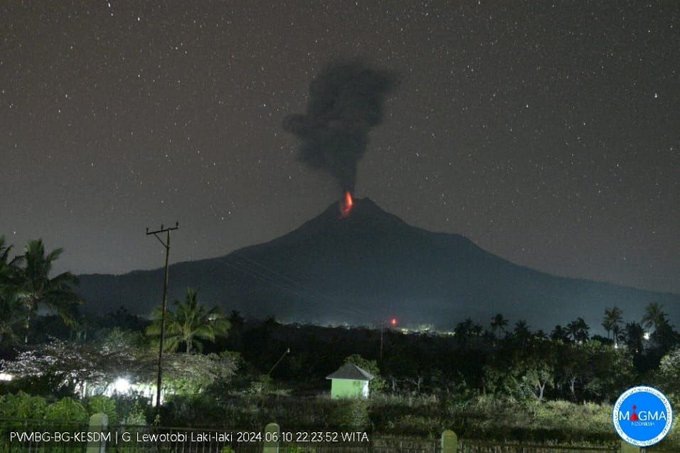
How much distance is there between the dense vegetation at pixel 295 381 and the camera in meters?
27.5

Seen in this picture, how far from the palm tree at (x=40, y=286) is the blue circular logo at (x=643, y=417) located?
1606 inches

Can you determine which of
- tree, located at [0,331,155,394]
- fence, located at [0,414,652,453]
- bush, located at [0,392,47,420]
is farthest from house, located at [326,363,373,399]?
bush, located at [0,392,47,420]

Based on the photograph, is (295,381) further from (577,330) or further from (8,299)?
(577,330)

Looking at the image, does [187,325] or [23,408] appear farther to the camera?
[187,325]

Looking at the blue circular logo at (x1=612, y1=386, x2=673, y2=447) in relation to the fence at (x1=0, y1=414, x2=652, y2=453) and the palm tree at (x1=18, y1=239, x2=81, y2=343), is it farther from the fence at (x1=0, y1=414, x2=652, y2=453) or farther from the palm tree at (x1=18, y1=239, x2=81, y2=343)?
the palm tree at (x1=18, y1=239, x2=81, y2=343)

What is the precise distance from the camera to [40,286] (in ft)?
145

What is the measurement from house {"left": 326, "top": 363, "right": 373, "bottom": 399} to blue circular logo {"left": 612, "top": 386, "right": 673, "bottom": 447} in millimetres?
30367

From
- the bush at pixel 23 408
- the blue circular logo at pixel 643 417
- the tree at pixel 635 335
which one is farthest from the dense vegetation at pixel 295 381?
the tree at pixel 635 335

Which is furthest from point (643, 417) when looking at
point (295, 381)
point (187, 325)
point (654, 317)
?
point (654, 317)

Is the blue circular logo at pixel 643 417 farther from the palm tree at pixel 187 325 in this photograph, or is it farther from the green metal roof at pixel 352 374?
the palm tree at pixel 187 325

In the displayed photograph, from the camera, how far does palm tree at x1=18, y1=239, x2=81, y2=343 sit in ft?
142

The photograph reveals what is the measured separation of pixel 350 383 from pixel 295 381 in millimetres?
12205

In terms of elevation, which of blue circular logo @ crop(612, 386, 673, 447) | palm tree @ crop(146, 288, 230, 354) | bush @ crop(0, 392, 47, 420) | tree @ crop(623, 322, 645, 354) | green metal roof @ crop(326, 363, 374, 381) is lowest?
→ bush @ crop(0, 392, 47, 420)

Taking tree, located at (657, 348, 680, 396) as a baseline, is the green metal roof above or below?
below
